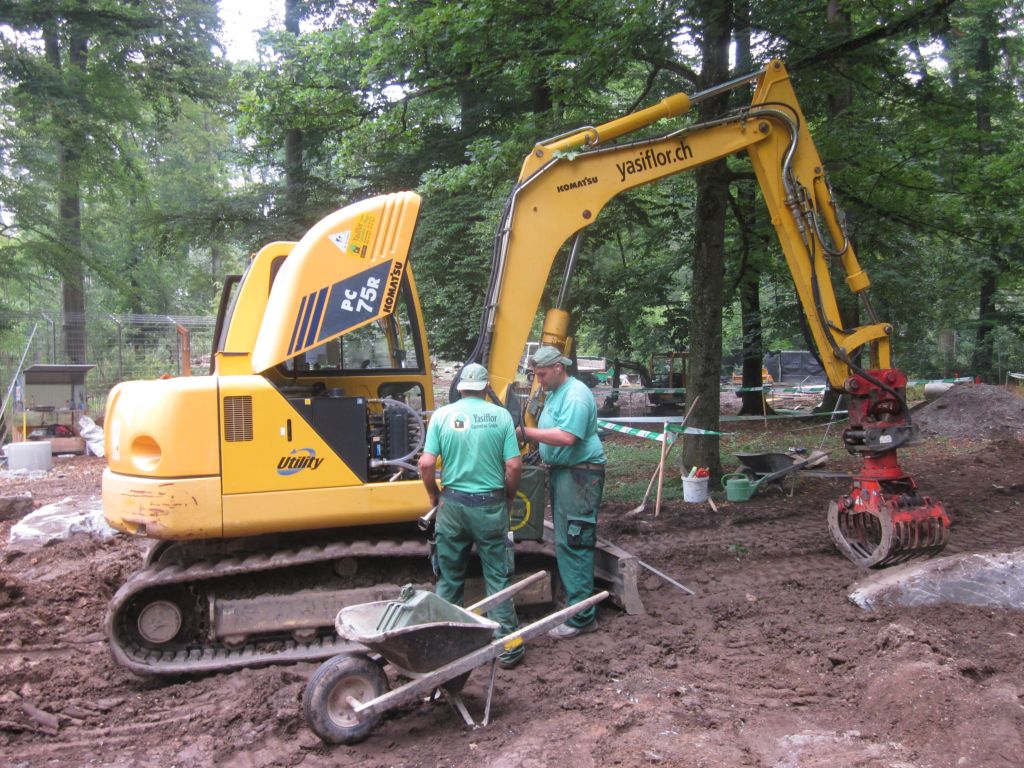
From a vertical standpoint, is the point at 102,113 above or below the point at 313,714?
above

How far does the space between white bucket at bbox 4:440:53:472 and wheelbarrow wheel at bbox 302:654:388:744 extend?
10856 mm

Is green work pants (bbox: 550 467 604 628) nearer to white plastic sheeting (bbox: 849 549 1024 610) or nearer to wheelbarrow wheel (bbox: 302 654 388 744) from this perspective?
wheelbarrow wheel (bbox: 302 654 388 744)

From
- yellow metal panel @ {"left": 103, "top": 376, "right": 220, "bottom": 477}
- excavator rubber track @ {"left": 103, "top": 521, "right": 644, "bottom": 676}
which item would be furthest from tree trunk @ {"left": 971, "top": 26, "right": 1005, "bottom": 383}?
yellow metal panel @ {"left": 103, "top": 376, "right": 220, "bottom": 477}

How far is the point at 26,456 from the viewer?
12.6 meters

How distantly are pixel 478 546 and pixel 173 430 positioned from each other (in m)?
1.88

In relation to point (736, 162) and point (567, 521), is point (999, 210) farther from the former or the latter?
point (567, 521)

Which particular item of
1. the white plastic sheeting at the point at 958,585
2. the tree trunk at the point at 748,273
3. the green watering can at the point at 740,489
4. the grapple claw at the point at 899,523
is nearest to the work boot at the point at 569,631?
the white plastic sheeting at the point at 958,585

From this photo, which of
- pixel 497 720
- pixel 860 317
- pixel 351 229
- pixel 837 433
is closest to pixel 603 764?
pixel 497 720

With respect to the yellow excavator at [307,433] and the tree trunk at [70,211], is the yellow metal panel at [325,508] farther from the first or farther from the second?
the tree trunk at [70,211]

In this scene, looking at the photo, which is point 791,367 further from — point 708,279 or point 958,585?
point 958,585

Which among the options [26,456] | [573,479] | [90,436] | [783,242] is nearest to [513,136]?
[783,242]

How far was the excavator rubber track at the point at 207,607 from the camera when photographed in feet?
15.6

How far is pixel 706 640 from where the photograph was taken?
5.08 metres

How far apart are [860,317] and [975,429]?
3.50 meters
